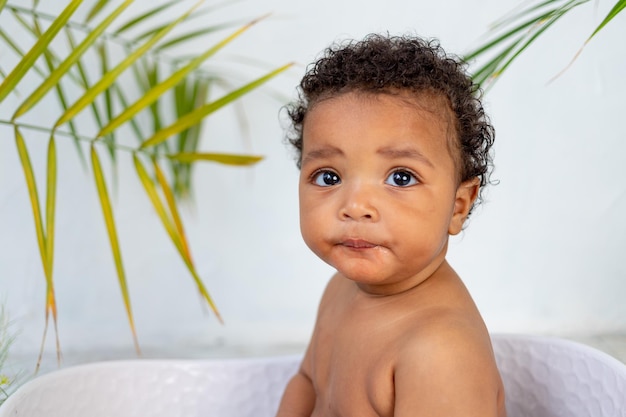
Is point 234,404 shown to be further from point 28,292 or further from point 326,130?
point 28,292

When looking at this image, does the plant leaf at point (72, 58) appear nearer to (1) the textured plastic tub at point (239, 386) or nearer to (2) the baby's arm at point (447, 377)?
(1) the textured plastic tub at point (239, 386)

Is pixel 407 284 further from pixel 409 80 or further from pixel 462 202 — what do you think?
pixel 409 80

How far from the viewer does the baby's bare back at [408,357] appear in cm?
90

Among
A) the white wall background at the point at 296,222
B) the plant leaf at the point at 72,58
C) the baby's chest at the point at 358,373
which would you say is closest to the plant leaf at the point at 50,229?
the plant leaf at the point at 72,58

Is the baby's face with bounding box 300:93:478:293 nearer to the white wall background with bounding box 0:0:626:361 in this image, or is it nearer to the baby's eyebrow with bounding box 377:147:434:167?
the baby's eyebrow with bounding box 377:147:434:167

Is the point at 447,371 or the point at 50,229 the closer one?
the point at 447,371

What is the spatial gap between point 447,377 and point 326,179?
10.2 inches

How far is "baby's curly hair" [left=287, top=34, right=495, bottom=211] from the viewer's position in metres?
0.96

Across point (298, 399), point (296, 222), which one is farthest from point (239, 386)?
point (296, 222)

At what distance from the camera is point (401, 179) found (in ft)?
3.09

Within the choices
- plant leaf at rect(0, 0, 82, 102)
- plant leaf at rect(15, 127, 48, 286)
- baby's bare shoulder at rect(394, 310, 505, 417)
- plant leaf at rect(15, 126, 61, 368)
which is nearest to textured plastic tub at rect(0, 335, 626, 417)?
plant leaf at rect(15, 126, 61, 368)

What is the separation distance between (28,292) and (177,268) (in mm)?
369

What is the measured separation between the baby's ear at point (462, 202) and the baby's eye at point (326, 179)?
5.7 inches

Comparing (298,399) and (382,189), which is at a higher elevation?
(382,189)
